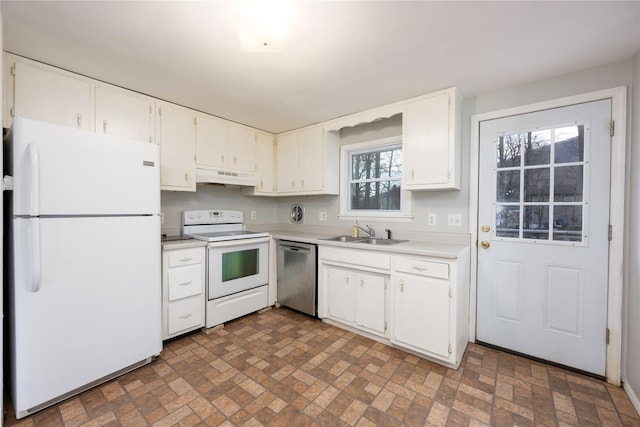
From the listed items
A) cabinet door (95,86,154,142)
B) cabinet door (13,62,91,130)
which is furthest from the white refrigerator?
cabinet door (95,86,154,142)

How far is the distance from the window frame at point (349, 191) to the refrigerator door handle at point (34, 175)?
2.62 metres

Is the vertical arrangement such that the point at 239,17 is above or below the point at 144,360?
above

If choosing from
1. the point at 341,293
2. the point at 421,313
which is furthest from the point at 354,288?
the point at 421,313

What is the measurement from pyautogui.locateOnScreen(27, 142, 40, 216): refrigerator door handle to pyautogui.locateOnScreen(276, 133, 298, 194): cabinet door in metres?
2.33

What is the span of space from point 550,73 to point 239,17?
7.39 ft

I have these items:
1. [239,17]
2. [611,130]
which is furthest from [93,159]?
[611,130]

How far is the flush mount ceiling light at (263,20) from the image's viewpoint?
4.55 ft

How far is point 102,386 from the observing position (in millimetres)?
1802

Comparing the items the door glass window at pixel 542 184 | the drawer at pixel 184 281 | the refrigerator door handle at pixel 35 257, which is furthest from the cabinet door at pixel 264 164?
the door glass window at pixel 542 184

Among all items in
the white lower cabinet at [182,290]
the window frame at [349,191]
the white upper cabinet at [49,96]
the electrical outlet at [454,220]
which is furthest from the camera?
the window frame at [349,191]

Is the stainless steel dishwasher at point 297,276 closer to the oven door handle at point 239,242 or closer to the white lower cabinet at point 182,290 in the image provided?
the oven door handle at point 239,242

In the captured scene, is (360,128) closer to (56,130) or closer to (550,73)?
(550,73)

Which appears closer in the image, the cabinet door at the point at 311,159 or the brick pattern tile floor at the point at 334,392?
the brick pattern tile floor at the point at 334,392

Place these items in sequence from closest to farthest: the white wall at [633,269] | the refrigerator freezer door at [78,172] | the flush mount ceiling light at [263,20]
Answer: the flush mount ceiling light at [263,20] < the refrigerator freezer door at [78,172] < the white wall at [633,269]
